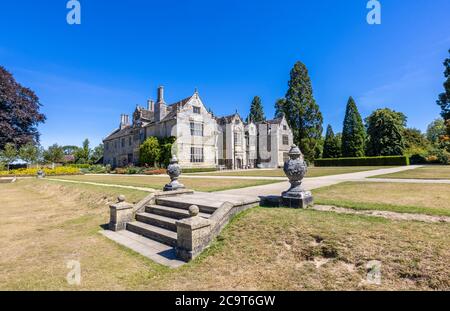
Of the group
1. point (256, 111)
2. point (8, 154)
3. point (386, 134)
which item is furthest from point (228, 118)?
point (8, 154)

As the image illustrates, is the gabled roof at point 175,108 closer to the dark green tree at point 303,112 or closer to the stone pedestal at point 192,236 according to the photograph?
the dark green tree at point 303,112

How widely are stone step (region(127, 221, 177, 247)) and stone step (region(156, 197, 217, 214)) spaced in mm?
986

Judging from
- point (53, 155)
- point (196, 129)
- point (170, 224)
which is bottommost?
point (170, 224)

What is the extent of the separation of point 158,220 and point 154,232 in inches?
22.0

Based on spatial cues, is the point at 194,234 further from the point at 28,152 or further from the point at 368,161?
the point at 28,152

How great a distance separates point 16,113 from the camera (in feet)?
129

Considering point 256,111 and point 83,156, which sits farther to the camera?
point 83,156

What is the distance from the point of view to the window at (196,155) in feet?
120

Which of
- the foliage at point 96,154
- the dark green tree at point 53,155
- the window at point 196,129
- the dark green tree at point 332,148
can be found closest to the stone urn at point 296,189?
the window at point 196,129

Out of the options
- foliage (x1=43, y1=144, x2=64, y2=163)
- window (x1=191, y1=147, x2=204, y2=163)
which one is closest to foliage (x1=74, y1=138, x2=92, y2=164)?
foliage (x1=43, y1=144, x2=64, y2=163)

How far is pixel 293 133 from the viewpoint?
4766cm

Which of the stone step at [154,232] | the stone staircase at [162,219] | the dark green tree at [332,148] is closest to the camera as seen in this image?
the stone step at [154,232]

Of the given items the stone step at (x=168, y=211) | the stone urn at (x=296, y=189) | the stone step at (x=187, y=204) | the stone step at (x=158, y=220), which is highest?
the stone urn at (x=296, y=189)

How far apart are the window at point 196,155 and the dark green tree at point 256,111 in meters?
29.6
